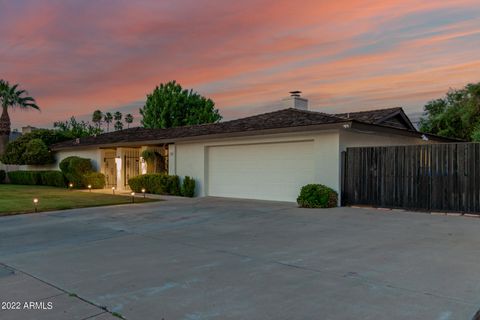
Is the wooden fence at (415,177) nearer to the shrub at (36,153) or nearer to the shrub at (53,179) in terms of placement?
the shrub at (53,179)

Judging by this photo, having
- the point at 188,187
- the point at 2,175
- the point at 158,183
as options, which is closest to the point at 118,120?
the point at 2,175

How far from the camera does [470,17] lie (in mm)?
12148

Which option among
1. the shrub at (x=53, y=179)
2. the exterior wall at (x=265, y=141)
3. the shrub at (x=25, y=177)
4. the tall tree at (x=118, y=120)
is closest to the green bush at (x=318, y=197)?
the exterior wall at (x=265, y=141)

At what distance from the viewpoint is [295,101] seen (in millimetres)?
17484

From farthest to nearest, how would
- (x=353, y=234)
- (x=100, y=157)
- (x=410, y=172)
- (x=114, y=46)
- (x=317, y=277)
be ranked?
(x=100, y=157), (x=114, y=46), (x=410, y=172), (x=353, y=234), (x=317, y=277)

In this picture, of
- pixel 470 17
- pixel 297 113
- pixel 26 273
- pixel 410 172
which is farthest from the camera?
pixel 297 113

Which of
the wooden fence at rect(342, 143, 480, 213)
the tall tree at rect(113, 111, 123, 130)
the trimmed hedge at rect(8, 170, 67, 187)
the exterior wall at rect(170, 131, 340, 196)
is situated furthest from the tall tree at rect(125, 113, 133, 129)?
the wooden fence at rect(342, 143, 480, 213)

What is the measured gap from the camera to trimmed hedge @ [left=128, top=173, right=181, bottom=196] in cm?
1762

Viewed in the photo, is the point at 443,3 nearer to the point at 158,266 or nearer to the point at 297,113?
the point at 297,113

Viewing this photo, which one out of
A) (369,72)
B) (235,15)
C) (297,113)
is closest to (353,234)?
(297,113)

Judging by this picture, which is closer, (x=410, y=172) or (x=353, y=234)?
(x=353, y=234)

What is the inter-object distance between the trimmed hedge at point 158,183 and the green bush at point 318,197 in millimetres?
7253

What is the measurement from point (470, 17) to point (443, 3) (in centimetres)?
134

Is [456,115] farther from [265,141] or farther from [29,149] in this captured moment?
[29,149]
